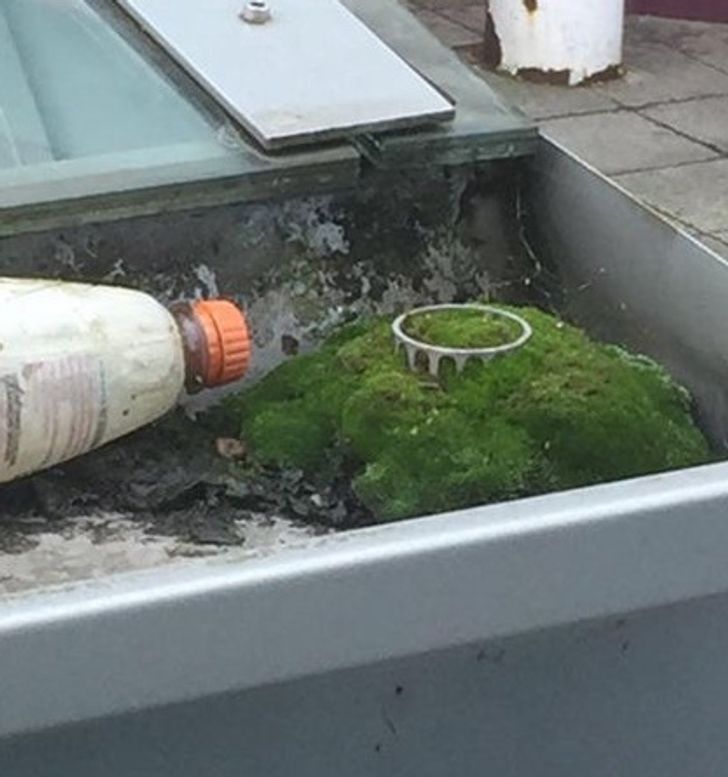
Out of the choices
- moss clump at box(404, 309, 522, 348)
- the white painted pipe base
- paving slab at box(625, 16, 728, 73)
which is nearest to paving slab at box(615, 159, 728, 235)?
the white painted pipe base

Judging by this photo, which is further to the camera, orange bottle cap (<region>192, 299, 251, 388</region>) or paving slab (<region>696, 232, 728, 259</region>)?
paving slab (<region>696, 232, 728, 259</region>)

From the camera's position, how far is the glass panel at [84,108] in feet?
5.04

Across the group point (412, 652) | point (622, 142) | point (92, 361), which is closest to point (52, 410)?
point (92, 361)

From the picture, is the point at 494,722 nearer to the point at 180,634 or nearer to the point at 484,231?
the point at 180,634

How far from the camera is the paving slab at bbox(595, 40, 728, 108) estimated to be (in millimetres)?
4707

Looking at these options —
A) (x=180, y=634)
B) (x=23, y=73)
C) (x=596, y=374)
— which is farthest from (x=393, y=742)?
(x=23, y=73)

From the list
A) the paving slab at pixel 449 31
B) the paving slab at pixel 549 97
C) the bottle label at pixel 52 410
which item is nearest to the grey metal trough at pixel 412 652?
the bottle label at pixel 52 410

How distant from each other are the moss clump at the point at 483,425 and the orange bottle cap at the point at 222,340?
0.29ft

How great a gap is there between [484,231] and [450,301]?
7 cm

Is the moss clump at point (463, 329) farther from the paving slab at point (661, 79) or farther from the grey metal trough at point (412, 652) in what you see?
the paving slab at point (661, 79)

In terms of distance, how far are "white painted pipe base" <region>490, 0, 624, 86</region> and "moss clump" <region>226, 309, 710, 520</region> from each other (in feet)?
10.9

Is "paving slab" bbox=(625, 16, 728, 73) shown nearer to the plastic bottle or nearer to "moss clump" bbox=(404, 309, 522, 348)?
"moss clump" bbox=(404, 309, 522, 348)

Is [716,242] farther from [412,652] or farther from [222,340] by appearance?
[412,652]

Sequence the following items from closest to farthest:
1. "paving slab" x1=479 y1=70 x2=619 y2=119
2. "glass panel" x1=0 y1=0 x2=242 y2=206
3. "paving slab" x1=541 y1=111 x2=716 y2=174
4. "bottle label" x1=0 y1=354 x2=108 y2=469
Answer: "bottle label" x1=0 y1=354 x2=108 y2=469 < "glass panel" x1=0 y1=0 x2=242 y2=206 < "paving slab" x1=541 y1=111 x2=716 y2=174 < "paving slab" x1=479 y1=70 x2=619 y2=119
